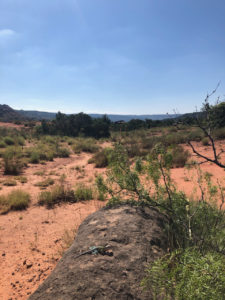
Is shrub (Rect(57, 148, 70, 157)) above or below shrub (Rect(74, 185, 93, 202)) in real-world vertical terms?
above

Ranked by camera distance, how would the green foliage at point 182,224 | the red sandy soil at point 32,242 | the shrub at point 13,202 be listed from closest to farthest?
the green foliage at point 182,224
the red sandy soil at point 32,242
the shrub at point 13,202

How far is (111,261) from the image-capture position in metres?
1.93

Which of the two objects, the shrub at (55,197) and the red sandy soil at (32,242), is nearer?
the red sandy soil at (32,242)

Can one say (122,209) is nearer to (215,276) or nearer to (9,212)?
(215,276)

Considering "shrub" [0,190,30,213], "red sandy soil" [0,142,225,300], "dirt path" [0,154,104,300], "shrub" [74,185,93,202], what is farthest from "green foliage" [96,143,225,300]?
"shrub" [0,190,30,213]

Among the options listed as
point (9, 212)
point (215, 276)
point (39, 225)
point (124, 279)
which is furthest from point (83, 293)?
point (9, 212)

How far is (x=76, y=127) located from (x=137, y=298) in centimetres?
3248

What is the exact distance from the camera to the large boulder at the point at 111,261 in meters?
1.62

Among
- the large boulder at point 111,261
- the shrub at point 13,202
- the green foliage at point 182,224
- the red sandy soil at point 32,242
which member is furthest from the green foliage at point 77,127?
the large boulder at point 111,261

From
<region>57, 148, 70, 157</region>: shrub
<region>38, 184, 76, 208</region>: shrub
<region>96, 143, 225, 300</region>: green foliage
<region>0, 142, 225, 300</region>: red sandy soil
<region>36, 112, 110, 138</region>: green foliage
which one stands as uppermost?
<region>36, 112, 110, 138</region>: green foliage

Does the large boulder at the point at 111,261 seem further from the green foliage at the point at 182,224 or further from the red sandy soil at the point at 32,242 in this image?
the red sandy soil at the point at 32,242

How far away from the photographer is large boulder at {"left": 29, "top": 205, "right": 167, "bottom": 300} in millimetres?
1625

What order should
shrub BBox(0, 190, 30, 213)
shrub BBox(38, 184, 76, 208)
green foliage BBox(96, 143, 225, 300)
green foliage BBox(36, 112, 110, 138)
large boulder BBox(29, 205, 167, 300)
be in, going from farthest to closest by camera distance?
green foliage BBox(36, 112, 110, 138)
shrub BBox(38, 184, 76, 208)
shrub BBox(0, 190, 30, 213)
large boulder BBox(29, 205, 167, 300)
green foliage BBox(96, 143, 225, 300)

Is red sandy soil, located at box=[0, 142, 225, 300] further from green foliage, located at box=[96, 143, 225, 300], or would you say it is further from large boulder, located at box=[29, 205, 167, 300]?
large boulder, located at box=[29, 205, 167, 300]
